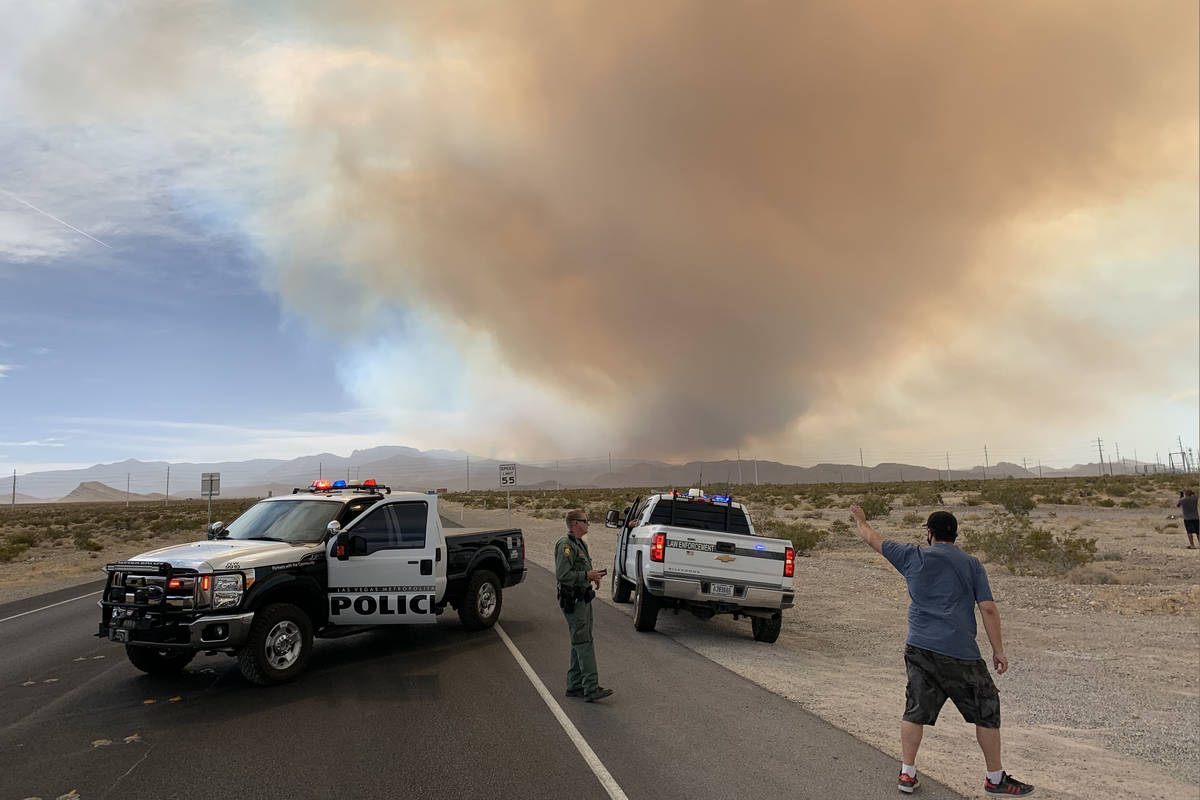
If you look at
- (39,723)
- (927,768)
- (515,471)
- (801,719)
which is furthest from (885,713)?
(515,471)

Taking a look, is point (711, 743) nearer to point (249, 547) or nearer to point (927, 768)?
point (927, 768)

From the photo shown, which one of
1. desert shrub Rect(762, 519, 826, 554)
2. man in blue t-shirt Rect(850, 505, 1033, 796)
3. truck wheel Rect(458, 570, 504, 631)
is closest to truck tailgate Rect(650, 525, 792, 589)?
truck wheel Rect(458, 570, 504, 631)

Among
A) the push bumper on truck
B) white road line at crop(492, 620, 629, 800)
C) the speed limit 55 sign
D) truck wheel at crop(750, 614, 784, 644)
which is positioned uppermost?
the speed limit 55 sign

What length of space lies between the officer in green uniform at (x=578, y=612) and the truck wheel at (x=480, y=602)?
367 centimetres

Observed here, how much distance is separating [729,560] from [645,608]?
175 cm

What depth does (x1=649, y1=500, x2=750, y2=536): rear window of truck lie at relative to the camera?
12898 millimetres

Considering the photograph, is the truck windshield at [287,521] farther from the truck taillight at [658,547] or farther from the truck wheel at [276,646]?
the truck taillight at [658,547]

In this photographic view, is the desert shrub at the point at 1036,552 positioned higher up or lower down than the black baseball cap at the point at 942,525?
lower down

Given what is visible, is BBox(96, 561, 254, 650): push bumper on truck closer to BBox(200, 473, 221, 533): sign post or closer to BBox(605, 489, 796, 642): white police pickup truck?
BBox(605, 489, 796, 642): white police pickup truck

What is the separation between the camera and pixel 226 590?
7.77m

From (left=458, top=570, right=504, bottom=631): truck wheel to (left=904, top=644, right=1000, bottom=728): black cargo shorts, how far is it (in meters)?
7.25

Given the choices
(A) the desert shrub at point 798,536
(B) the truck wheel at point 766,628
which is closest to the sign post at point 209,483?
(A) the desert shrub at point 798,536

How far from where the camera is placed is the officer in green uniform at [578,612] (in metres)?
7.62

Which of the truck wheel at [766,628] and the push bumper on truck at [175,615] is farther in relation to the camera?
the truck wheel at [766,628]
